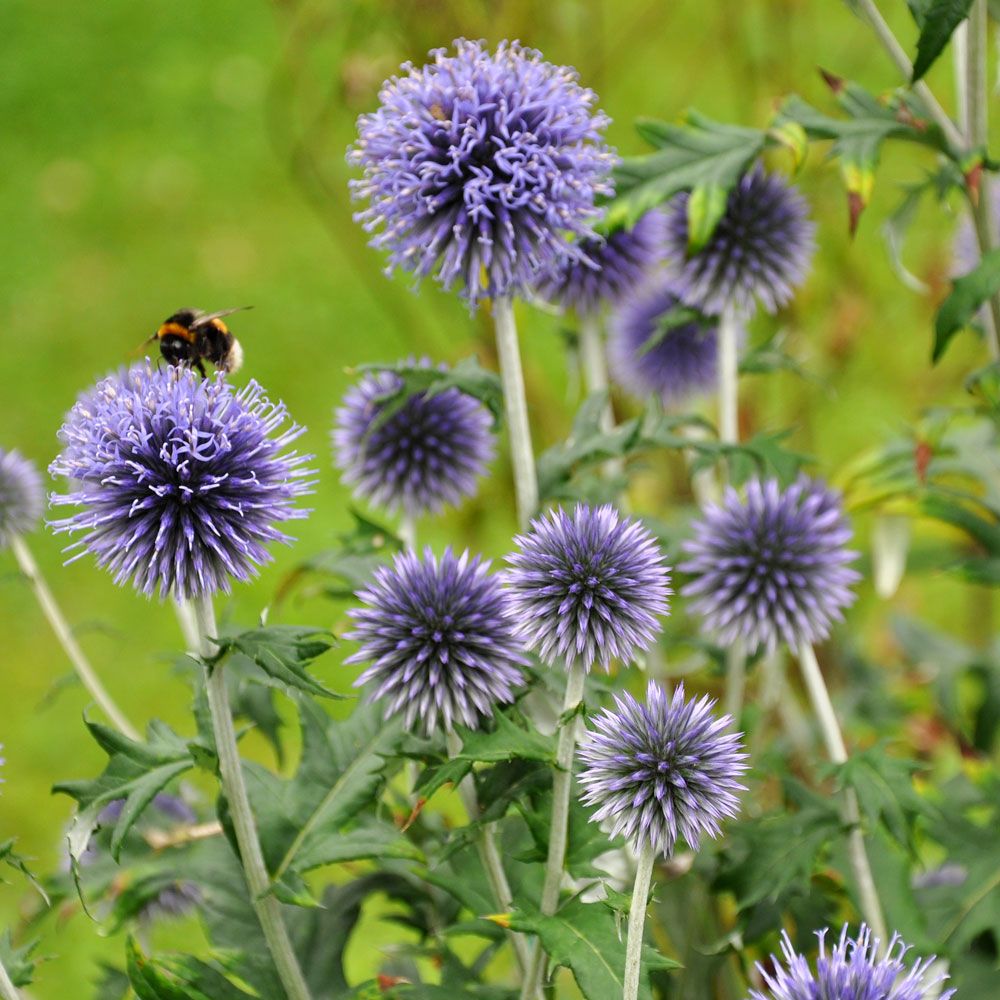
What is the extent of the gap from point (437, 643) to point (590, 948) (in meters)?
0.41

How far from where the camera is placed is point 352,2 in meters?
Answer: 3.76

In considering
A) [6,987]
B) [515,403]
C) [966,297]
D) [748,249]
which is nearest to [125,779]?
[6,987]

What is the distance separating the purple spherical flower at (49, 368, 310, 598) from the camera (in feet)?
4.75

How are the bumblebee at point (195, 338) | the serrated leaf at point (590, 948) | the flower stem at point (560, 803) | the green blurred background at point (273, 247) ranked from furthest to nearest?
the green blurred background at point (273, 247)
the bumblebee at point (195, 338)
the flower stem at point (560, 803)
the serrated leaf at point (590, 948)

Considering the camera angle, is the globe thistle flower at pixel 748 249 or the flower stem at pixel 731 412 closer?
the flower stem at pixel 731 412

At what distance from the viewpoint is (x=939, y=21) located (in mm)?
1642

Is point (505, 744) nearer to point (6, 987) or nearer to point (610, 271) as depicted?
point (6, 987)

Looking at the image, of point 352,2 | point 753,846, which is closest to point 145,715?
point 352,2

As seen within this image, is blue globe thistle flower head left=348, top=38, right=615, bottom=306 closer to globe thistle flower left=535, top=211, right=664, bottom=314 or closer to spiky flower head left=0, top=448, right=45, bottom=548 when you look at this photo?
globe thistle flower left=535, top=211, right=664, bottom=314

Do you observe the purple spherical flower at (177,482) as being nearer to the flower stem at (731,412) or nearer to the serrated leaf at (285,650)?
the serrated leaf at (285,650)

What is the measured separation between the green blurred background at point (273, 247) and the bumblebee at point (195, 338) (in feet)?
1.42

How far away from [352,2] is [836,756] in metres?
2.78

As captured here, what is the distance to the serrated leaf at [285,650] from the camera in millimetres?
1354

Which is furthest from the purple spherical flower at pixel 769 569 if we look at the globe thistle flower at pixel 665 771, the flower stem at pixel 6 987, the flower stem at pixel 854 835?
the flower stem at pixel 6 987
